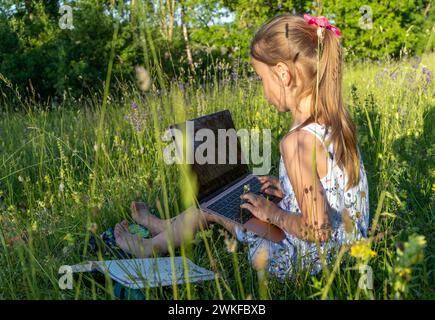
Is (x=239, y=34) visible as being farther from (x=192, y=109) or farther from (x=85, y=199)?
(x=85, y=199)

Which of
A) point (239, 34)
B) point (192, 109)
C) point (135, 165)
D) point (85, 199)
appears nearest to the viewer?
point (85, 199)

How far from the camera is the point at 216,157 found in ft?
8.14

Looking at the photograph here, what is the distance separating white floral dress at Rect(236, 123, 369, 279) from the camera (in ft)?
5.83

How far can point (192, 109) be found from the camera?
13.0 ft

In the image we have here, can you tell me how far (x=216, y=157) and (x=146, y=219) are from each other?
0.50 metres

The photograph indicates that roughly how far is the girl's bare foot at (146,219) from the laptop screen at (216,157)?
264 millimetres

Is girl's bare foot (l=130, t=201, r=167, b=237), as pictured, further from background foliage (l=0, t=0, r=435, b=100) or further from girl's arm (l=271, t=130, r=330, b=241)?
background foliage (l=0, t=0, r=435, b=100)

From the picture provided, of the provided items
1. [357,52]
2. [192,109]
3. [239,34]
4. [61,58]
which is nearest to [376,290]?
[192,109]

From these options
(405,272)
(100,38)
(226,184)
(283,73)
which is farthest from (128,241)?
(100,38)

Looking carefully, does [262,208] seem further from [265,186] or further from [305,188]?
[265,186]

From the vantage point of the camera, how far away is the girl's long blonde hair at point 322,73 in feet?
6.39

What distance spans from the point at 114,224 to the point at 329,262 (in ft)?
4.31

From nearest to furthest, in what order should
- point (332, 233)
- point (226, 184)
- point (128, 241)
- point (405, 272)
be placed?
point (405, 272) < point (332, 233) < point (128, 241) < point (226, 184)
